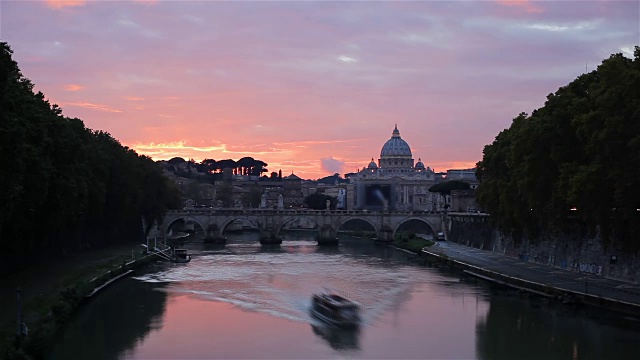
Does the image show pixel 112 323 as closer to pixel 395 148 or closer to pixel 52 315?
pixel 52 315

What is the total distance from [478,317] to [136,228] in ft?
143

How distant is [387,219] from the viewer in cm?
8325

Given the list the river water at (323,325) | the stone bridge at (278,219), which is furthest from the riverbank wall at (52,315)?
the stone bridge at (278,219)

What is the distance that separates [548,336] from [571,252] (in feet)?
47.2

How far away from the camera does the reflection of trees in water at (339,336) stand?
27281mm

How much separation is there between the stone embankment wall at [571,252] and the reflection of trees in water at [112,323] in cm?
1894

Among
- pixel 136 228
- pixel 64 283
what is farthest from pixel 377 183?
pixel 64 283

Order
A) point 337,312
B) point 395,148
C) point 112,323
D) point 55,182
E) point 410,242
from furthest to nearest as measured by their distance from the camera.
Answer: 1. point 395,148
2. point 410,242
3. point 55,182
4. point 337,312
5. point 112,323

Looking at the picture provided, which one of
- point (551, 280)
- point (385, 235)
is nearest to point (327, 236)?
point (385, 235)

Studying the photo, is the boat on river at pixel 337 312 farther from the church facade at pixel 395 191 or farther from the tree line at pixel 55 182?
the church facade at pixel 395 191

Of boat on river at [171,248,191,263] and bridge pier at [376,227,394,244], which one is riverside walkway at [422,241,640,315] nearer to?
boat on river at [171,248,191,263]

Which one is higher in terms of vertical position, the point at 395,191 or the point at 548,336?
the point at 395,191

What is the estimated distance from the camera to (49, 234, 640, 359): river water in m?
26.1

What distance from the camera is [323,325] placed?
31.1 metres
